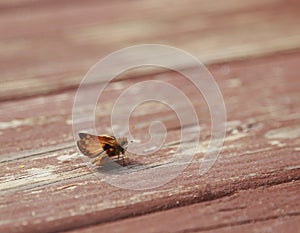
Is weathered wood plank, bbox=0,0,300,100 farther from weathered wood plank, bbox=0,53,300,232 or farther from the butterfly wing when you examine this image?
the butterfly wing

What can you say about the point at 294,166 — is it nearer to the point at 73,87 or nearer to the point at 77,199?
the point at 77,199

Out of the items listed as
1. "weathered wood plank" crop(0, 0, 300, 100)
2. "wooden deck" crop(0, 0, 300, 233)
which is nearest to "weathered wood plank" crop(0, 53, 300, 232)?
"wooden deck" crop(0, 0, 300, 233)

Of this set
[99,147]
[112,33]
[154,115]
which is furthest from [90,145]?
[112,33]

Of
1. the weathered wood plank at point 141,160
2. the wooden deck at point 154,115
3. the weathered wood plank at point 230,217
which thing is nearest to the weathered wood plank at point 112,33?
the wooden deck at point 154,115

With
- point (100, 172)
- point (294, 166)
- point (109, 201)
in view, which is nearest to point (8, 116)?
point (100, 172)

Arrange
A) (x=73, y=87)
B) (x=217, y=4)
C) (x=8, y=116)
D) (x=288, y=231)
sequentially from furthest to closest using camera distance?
(x=217, y=4), (x=73, y=87), (x=8, y=116), (x=288, y=231)

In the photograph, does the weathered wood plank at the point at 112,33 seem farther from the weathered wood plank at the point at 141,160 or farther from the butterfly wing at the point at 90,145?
the butterfly wing at the point at 90,145

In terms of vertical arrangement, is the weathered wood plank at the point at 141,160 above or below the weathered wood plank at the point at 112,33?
below
